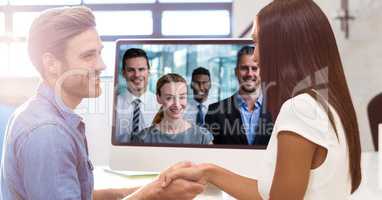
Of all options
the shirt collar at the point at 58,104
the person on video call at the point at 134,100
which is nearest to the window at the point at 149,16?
the person on video call at the point at 134,100

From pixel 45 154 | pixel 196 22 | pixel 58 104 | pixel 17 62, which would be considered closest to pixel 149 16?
pixel 196 22

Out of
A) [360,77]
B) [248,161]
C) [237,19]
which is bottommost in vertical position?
[248,161]

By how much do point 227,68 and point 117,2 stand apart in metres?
3.59

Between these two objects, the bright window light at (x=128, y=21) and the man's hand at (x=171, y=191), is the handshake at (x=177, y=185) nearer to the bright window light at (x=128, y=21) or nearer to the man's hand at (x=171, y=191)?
the man's hand at (x=171, y=191)

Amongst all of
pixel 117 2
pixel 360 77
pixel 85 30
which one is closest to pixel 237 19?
pixel 117 2

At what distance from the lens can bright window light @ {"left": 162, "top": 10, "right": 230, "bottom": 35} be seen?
4.55m

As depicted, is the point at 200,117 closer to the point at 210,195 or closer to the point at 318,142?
the point at 210,195

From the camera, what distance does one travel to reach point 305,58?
752mm

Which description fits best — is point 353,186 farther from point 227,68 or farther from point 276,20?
point 227,68

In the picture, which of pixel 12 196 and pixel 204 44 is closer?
pixel 12 196

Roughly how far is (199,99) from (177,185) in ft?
0.85

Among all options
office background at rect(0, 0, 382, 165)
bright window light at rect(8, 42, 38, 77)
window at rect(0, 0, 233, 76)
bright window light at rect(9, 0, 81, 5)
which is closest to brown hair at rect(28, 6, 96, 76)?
office background at rect(0, 0, 382, 165)

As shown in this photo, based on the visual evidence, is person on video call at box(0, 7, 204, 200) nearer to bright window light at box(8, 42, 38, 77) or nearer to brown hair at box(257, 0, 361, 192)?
brown hair at box(257, 0, 361, 192)

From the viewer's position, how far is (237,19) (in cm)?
427
